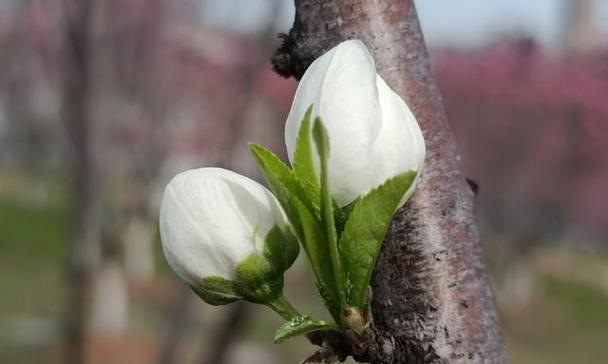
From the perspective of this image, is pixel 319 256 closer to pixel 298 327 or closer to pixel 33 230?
pixel 298 327

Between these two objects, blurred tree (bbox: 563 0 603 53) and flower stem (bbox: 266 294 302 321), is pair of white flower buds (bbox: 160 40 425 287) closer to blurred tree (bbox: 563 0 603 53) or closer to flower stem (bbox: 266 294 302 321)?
flower stem (bbox: 266 294 302 321)

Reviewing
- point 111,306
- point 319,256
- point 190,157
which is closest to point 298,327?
point 319,256

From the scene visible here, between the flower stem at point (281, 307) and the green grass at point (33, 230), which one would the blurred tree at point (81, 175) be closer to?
the flower stem at point (281, 307)

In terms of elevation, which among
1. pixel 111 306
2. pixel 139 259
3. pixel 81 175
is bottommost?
pixel 139 259

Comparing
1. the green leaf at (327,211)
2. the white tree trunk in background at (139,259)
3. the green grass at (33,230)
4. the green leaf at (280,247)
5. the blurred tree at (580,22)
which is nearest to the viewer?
the green leaf at (327,211)

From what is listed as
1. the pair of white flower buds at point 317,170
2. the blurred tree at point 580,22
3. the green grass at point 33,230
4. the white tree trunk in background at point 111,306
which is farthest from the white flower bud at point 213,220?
the blurred tree at point 580,22

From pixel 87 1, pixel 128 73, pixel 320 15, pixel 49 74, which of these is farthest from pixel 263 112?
pixel 320 15
